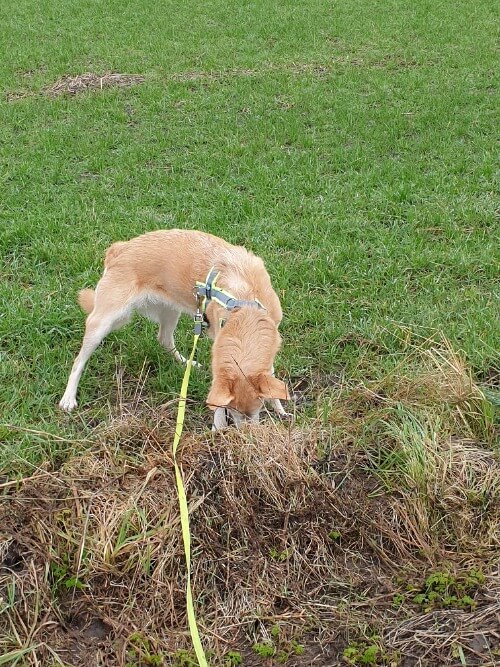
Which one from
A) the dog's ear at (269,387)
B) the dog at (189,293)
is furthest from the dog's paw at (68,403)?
the dog's ear at (269,387)

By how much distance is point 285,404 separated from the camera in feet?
13.8

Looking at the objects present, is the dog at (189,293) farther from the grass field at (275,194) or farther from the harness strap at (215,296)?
the grass field at (275,194)

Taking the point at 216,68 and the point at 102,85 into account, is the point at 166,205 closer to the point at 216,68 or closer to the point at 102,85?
the point at 102,85

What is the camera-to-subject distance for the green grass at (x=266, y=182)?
4.66 metres

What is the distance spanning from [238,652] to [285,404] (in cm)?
181

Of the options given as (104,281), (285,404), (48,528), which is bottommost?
(285,404)

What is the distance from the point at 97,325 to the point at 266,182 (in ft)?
12.0

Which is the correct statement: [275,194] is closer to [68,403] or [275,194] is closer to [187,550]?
[68,403]

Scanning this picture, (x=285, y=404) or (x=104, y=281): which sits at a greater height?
(x=104, y=281)

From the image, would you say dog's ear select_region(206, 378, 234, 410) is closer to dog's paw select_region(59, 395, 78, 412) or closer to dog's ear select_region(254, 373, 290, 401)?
dog's ear select_region(254, 373, 290, 401)

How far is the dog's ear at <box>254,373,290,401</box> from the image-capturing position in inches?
130

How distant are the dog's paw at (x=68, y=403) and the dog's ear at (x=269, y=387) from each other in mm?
1437

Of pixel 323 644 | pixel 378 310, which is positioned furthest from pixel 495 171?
pixel 323 644

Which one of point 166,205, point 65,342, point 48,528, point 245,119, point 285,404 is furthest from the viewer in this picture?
point 245,119
